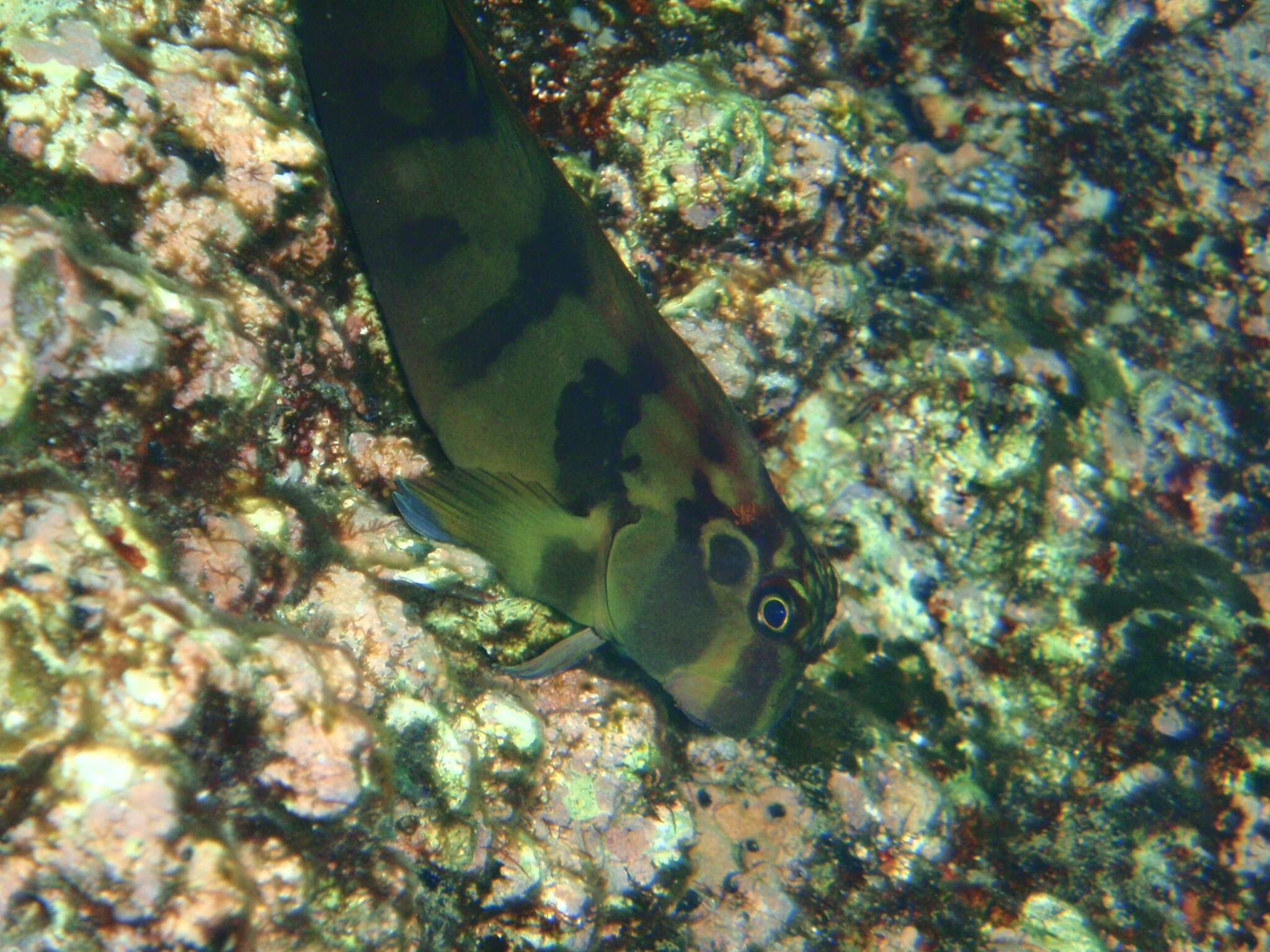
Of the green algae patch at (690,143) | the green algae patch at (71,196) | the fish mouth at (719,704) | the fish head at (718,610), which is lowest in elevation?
the fish mouth at (719,704)

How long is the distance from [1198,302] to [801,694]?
3.35 meters

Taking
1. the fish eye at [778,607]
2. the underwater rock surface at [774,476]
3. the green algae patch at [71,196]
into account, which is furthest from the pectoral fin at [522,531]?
the green algae patch at [71,196]

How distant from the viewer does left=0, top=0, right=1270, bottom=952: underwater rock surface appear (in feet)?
6.42

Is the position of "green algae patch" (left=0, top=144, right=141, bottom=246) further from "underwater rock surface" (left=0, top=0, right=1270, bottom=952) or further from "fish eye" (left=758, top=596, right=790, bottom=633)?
"fish eye" (left=758, top=596, right=790, bottom=633)

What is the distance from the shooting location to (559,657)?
9.86 ft

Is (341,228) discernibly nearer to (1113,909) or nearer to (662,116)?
(662,116)

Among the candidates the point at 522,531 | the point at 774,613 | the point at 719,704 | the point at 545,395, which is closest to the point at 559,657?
the point at 522,531

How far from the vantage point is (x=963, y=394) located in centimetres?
405

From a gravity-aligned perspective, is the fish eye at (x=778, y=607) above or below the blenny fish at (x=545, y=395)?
below

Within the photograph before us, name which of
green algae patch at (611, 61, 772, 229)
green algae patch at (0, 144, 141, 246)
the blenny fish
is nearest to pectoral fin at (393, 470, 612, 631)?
the blenny fish

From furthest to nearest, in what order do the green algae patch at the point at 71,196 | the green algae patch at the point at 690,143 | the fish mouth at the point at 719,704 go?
1. the green algae patch at the point at 690,143
2. the fish mouth at the point at 719,704
3. the green algae patch at the point at 71,196

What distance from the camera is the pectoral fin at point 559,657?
299 cm

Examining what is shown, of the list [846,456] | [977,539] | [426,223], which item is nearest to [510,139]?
[426,223]

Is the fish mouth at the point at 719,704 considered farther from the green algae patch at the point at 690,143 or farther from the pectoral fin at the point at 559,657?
the green algae patch at the point at 690,143
